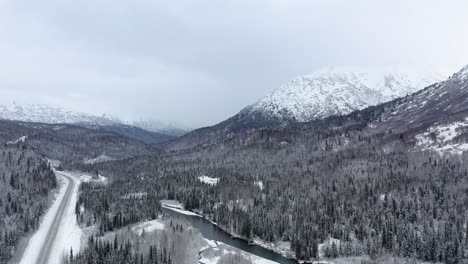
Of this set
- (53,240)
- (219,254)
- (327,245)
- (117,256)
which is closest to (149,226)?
(53,240)

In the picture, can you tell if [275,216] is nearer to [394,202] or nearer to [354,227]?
[354,227]

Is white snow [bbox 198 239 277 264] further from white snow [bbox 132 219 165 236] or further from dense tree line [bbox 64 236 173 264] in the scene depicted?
white snow [bbox 132 219 165 236]

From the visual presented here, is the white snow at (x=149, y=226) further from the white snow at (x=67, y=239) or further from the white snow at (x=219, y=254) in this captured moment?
the white snow at (x=219, y=254)

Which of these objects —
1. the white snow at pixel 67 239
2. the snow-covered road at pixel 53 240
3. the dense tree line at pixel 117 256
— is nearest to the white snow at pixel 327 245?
the dense tree line at pixel 117 256

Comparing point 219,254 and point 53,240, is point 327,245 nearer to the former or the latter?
point 219,254

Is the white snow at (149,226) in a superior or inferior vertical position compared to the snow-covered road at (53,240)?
superior

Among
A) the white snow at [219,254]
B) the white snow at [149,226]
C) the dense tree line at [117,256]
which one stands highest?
the white snow at [149,226]

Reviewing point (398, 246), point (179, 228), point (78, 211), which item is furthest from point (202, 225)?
point (398, 246)

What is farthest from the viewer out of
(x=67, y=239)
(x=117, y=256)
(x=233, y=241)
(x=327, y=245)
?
(x=233, y=241)
